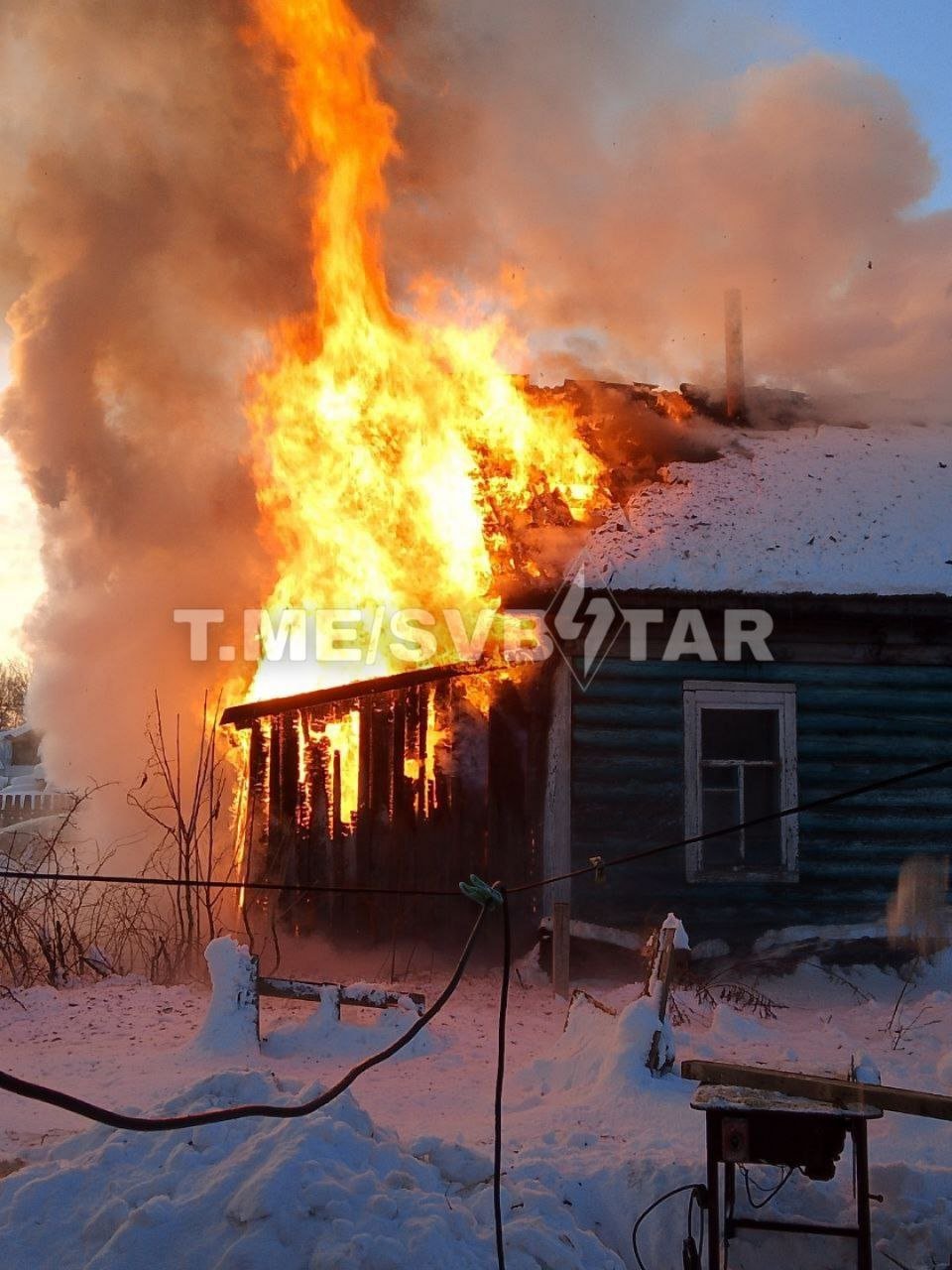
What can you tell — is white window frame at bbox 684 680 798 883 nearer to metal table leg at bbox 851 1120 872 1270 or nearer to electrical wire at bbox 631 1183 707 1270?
electrical wire at bbox 631 1183 707 1270

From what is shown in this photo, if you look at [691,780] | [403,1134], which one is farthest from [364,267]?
[403,1134]

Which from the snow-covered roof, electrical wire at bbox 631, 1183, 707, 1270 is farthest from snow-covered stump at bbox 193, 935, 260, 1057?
the snow-covered roof

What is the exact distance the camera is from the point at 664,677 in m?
9.45

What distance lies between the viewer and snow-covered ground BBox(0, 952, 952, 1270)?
137 inches

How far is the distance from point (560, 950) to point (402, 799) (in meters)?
2.18

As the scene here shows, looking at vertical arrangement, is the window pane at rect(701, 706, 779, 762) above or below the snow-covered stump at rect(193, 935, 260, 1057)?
above

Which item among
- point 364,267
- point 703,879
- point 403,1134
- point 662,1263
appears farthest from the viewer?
point 364,267

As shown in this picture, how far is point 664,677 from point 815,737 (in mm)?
1512

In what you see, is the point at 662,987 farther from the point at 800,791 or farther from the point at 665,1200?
the point at 800,791

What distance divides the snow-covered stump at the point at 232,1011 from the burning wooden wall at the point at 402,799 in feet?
9.16

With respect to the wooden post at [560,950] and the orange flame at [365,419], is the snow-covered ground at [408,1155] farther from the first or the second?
the orange flame at [365,419]

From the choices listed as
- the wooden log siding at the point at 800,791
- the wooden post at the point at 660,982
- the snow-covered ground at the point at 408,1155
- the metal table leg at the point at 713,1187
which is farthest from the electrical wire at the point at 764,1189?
the wooden log siding at the point at 800,791

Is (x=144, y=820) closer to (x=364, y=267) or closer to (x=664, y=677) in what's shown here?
(x=364, y=267)

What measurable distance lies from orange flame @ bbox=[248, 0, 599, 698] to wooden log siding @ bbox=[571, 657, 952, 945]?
245 centimetres
